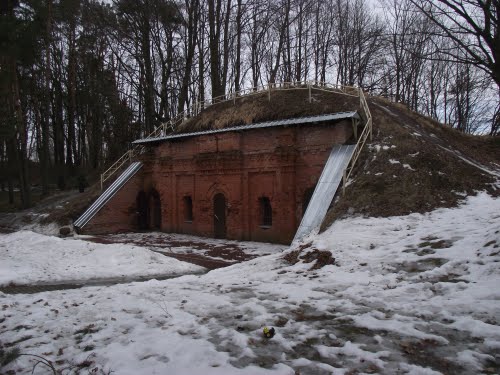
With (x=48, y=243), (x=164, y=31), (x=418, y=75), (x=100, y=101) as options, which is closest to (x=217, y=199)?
(x=48, y=243)

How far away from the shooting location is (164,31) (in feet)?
105

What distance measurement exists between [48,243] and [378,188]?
36.0 feet

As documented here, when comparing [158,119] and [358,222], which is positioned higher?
[158,119]

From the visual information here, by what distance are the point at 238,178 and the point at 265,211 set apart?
1911 mm

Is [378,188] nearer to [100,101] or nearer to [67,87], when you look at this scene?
[100,101]

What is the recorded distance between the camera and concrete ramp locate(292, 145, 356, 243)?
13.1 m

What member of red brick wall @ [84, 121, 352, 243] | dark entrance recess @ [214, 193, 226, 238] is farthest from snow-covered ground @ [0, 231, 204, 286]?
dark entrance recess @ [214, 193, 226, 238]

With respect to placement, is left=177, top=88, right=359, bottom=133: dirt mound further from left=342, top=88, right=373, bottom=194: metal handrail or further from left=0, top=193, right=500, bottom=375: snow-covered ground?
left=0, top=193, right=500, bottom=375: snow-covered ground

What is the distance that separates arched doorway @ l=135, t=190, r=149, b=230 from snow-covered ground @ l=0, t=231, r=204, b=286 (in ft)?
29.1

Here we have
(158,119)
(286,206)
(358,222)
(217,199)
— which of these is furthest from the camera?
(158,119)

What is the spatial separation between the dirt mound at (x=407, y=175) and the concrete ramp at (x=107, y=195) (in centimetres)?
1328

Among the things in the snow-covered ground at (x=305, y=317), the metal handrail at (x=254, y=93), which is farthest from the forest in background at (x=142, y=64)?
the snow-covered ground at (x=305, y=317)

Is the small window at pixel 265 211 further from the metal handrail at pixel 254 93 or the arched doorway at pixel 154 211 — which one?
the arched doorway at pixel 154 211

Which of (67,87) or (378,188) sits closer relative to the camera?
(378,188)
